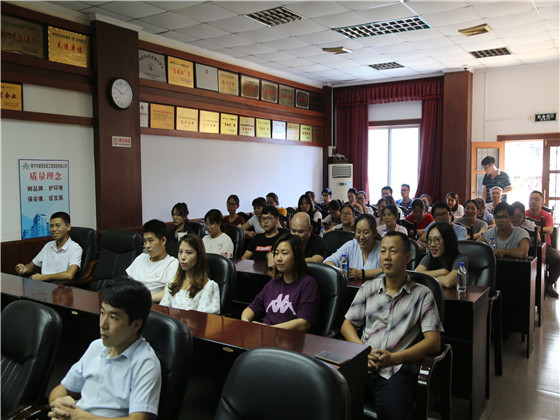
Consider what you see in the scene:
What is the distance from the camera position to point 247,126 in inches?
321

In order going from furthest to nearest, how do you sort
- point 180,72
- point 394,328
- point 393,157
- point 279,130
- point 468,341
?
point 393,157, point 279,130, point 180,72, point 468,341, point 394,328

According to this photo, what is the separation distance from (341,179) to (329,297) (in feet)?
24.7

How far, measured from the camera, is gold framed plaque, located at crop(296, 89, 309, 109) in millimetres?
9434

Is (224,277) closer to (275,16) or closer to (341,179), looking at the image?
(275,16)

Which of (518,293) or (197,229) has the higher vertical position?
(197,229)

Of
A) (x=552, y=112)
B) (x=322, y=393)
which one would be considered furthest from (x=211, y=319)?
(x=552, y=112)

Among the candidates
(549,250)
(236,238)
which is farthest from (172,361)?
(549,250)

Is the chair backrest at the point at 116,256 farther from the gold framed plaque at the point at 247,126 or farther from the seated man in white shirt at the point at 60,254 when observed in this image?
the gold framed plaque at the point at 247,126

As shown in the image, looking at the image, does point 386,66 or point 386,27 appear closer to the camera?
point 386,27

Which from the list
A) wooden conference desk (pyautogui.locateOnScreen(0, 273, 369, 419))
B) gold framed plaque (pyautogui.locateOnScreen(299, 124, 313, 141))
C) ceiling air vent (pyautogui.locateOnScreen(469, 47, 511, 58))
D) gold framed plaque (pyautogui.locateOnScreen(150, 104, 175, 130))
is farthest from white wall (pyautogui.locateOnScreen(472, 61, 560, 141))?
wooden conference desk (pyautogui.locateOnScreen(0, 273, 369, 419))

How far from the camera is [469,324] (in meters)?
2.69

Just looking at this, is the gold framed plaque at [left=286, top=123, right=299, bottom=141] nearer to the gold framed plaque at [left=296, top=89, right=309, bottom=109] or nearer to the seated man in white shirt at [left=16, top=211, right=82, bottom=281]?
the gold framed plaque at [left=296, top=89, right=309, bottom=109]

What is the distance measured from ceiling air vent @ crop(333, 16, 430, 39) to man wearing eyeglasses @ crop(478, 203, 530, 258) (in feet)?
9.19

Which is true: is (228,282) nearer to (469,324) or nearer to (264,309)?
(264,309)
